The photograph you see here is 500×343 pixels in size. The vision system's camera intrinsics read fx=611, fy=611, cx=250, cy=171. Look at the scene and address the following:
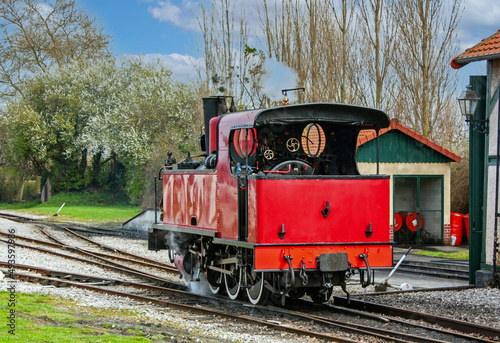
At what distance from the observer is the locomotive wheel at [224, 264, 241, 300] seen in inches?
409

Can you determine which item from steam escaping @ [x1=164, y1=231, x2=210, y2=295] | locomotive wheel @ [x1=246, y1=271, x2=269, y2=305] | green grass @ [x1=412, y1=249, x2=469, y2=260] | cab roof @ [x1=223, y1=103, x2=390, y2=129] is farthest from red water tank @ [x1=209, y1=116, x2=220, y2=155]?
green grass @ [x1=412, y1=249, x2=469, y2=260]

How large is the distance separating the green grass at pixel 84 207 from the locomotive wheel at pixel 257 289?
76.9 ft

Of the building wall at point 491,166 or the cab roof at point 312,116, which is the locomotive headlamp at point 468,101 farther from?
the cab roof at point 312,116

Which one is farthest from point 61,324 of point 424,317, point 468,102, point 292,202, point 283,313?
point 468,102

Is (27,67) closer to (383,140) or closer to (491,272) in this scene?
(383,140)

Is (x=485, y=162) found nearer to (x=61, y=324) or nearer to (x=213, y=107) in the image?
(x=213, y=107)

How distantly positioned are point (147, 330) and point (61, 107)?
39119mm

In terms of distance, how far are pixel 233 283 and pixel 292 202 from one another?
2.66 metres

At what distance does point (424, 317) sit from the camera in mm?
Answer: 8945

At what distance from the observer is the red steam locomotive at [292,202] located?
9.04 metres

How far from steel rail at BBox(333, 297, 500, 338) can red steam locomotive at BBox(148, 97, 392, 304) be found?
40 cm

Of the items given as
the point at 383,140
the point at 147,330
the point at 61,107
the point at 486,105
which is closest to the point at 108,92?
the point at 61,107

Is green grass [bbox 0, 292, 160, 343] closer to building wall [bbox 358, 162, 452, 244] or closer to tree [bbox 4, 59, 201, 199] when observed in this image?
building wall [bbox 358, 162, 452, 244]

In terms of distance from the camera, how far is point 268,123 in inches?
368
